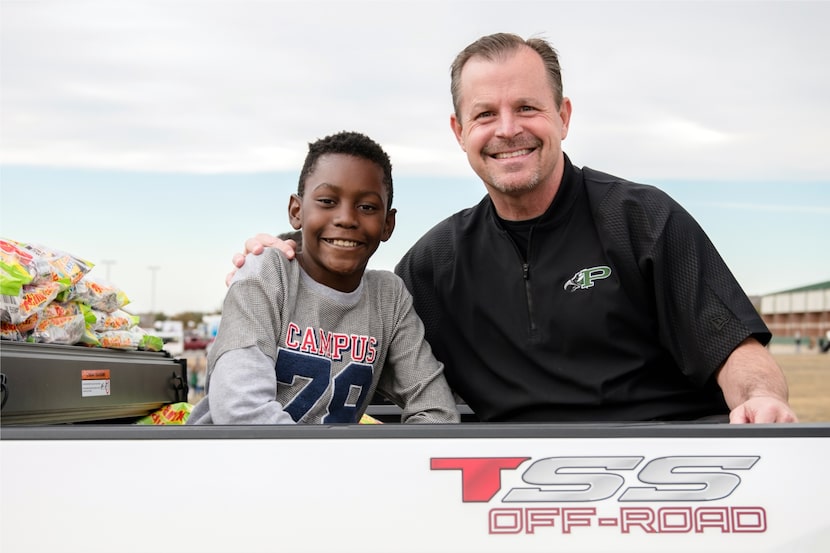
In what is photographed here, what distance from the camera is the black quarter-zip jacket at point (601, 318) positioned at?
2609mm

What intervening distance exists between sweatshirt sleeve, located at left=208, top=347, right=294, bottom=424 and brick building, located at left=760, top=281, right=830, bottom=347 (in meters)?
75.4

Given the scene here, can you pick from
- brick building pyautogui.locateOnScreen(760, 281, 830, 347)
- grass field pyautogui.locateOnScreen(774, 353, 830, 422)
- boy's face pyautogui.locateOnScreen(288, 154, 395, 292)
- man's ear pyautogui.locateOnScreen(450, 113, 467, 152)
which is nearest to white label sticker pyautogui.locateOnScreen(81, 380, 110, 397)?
boy's face pyautogui.locateOnScreen(288, 154, 395, 292)

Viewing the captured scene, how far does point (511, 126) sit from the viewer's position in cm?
275

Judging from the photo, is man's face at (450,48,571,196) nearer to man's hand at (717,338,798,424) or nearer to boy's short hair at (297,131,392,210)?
boy's short hair at (297,131,392,210)

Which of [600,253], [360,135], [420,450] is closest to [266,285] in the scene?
[360,135]

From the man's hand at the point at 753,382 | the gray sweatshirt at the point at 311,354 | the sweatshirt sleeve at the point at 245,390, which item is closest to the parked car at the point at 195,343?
the gray sweatshirt at the point at 311,354

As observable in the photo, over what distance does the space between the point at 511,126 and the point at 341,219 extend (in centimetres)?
73

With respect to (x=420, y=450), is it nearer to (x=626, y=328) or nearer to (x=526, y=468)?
(x=526, y=468)

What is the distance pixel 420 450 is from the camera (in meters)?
1.63

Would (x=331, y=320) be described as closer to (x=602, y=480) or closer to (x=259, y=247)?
(x=259, y=247)

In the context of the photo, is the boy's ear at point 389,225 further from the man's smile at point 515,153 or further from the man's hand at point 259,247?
the man's smile at point 515,153

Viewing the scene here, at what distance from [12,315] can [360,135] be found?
1179 millimetres

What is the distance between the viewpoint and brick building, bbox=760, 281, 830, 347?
74188 millimetres

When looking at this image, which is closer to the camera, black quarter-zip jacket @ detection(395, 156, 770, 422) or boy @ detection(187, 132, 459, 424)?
boy @ detection(187, 132, 459, 424)
